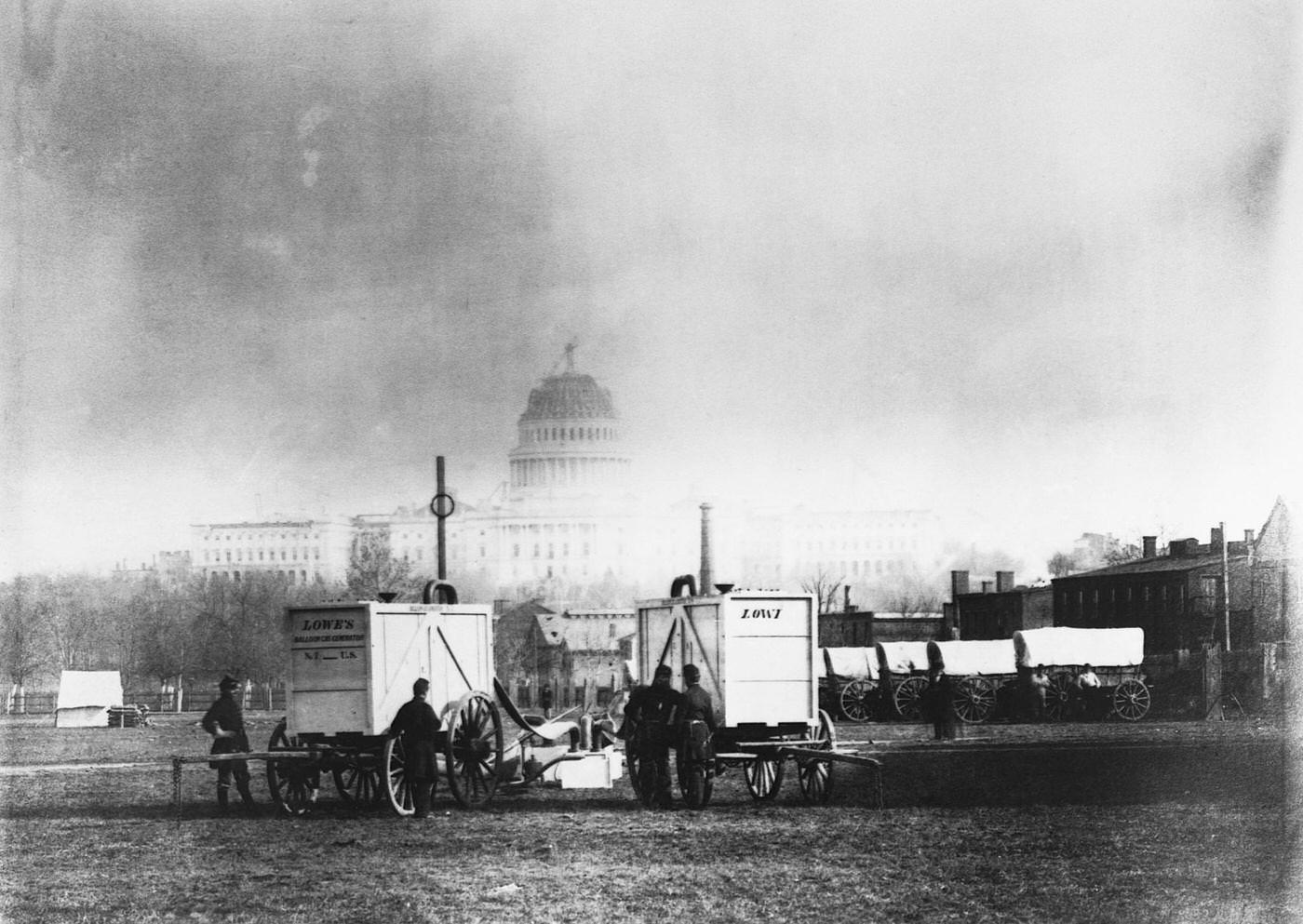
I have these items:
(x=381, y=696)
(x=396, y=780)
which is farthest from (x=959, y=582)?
(x=381, y=696)

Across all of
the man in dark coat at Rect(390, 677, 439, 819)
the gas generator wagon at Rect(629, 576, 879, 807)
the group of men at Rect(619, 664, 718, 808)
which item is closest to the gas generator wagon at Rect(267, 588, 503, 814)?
the man in dark coat at Rect(390, 677, 439, 819)

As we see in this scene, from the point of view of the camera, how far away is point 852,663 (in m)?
43.8

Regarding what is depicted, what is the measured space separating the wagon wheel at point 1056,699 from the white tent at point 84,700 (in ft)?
83.3

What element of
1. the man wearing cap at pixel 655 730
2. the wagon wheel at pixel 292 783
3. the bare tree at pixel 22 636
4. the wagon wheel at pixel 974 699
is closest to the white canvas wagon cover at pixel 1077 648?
the wagon wheel at pixel 974 699

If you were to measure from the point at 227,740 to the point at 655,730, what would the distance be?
500 cm

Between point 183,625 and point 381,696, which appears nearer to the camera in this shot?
point 381,696

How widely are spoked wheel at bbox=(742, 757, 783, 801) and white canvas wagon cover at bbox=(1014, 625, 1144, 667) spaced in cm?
2273

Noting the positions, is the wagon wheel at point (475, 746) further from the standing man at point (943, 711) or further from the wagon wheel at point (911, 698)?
the wagon wheel at point (911, 698)

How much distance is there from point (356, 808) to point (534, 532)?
54.9 meters

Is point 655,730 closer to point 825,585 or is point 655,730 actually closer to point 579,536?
point 579,536

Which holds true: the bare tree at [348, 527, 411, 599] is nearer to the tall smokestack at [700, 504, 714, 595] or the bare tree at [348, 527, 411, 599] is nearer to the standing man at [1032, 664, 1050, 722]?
the tall smokestack at [700, 504, 714, 595]

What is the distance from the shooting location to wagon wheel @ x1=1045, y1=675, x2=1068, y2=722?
40.6 meters

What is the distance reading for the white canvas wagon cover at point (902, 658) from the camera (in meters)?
43.6

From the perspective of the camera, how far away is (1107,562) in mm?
57312
